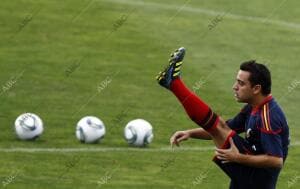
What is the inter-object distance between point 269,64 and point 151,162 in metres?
8.05

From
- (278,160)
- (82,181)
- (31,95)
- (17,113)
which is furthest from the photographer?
(31,95)

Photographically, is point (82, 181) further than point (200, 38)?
No

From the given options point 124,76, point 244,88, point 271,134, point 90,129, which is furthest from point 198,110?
point 124,76

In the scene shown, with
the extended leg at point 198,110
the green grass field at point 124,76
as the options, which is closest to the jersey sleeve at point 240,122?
the extended leg at point 198,110

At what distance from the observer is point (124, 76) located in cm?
2306

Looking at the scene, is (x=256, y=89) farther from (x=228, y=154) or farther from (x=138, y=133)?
(x=138, y=133)

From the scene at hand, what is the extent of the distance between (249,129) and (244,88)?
519 mm

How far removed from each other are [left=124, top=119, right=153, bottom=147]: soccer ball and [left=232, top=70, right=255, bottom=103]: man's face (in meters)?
6.06

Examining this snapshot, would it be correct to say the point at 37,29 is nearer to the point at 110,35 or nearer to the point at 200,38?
the point at 110,35

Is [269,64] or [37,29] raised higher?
[37,29]

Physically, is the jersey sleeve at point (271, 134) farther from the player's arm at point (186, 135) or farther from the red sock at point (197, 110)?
the player's arm at point (186, 135)

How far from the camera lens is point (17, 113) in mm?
20016

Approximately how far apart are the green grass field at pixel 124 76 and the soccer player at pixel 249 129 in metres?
4.08

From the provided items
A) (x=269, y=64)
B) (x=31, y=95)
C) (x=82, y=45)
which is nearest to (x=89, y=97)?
(x=31, y=95)
